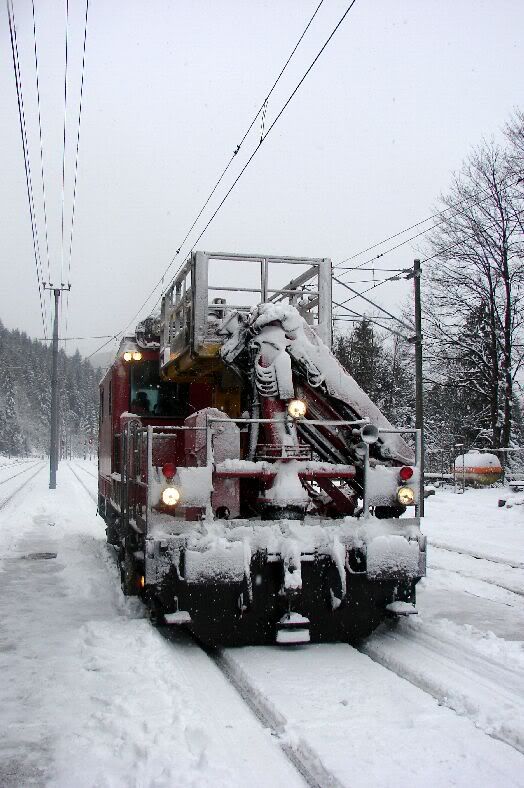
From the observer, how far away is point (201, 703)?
5.16 metres

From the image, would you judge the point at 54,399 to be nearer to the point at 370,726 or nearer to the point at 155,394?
the point at 155,394

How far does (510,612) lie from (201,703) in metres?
4.24

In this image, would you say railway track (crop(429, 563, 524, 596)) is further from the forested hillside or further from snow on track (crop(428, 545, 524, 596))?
the forested hillside

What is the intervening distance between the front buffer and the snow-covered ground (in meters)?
0.25

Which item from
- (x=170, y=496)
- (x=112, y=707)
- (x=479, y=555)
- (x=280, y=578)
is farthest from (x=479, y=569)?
(x=112, y=707)

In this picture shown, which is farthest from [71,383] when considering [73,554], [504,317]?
[73,554]

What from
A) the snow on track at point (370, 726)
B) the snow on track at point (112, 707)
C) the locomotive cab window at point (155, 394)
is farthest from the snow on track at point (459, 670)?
the locomotive cab window at point (155, 394)

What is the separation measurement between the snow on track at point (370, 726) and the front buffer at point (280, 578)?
0.30m

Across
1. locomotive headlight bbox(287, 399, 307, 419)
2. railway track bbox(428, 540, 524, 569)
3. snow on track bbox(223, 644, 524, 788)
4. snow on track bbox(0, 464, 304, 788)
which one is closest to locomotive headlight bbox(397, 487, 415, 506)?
locomotive headlight bbox(287, 399, 307, 419)

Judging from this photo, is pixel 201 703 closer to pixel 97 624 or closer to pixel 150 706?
pixel 150 706

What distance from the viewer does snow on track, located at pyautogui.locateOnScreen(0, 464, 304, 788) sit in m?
4.08

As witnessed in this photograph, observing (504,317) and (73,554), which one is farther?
(504,317)

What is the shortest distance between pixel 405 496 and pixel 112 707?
3.23 m

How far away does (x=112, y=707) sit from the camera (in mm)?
4988
